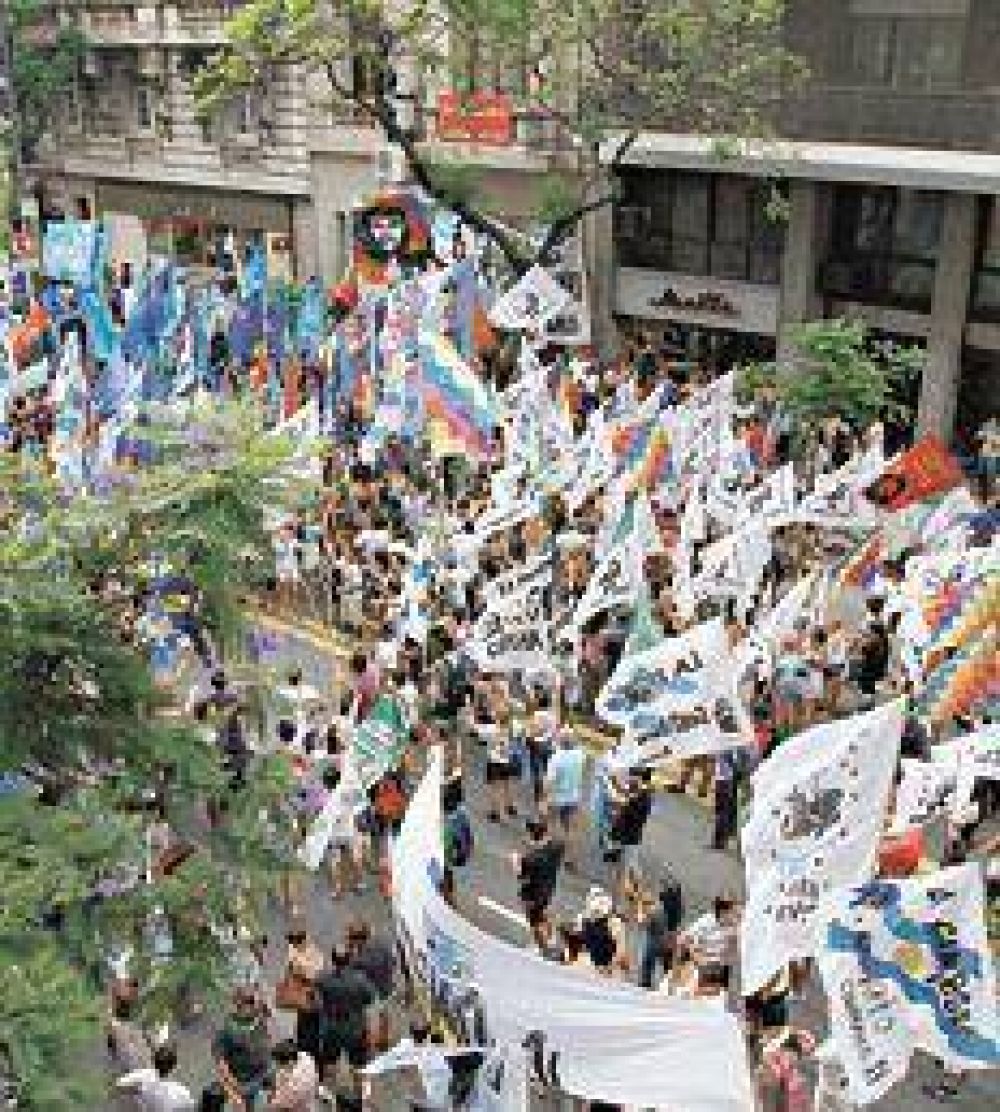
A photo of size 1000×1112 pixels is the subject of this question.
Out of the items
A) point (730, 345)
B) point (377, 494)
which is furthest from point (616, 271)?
point (377, 494)

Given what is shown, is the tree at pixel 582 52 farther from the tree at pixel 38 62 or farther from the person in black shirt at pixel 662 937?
the tree at pixel 38 62

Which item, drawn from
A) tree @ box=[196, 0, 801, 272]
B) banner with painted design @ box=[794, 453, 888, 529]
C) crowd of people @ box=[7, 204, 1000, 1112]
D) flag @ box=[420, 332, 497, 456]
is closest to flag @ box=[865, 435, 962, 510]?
banner with painted design @ box=[794, 453, 888, 529]

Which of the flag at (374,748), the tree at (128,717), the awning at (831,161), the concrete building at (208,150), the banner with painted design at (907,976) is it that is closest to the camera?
the tree at (128,717)

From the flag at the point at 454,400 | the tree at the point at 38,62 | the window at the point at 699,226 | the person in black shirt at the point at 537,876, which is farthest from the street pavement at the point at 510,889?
the tree at the point at 38,62

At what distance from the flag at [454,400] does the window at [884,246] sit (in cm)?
920

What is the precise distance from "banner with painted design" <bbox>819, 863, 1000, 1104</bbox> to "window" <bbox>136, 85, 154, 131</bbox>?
34845mm

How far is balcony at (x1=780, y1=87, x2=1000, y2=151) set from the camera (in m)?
19.5

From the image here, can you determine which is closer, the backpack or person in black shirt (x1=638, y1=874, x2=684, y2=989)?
person in black shirt (x1=638, y1=874, x2=684, y2=989)

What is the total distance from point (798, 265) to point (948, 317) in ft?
9.20

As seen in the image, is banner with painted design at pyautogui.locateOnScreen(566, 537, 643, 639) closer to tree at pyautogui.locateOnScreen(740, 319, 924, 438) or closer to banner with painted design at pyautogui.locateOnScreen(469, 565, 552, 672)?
banner with painted design at pyautogui.locateOnScreen(469, 565, 552, 672)

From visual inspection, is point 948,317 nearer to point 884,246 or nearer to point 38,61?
point 884,246

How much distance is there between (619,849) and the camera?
11.7 metres

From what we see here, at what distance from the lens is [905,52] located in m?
21.3

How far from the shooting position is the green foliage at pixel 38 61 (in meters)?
38.4
